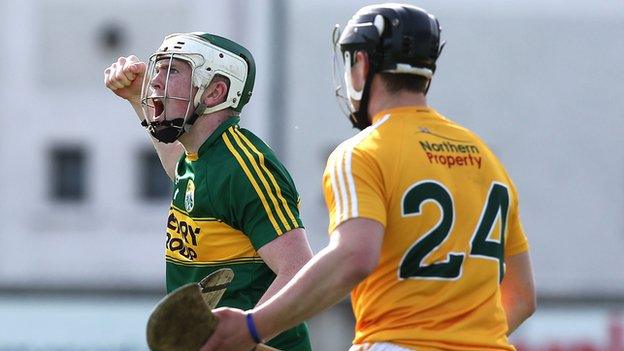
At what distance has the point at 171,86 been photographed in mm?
6070

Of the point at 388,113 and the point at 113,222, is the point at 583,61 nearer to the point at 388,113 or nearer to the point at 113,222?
the point at 113,222

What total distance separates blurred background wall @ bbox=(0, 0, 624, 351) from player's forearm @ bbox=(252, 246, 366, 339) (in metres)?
20.7

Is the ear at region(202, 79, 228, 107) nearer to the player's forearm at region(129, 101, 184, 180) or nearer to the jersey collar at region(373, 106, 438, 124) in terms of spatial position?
the player's forearm at region(129, 101, 184, 180)

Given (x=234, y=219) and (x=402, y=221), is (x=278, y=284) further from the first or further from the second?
(x=402, y=221)

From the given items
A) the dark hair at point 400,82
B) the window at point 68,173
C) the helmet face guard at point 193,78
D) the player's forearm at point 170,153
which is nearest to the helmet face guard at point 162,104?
the helmet face guard at point 193,78

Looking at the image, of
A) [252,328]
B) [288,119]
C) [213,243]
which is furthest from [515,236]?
[288,119]

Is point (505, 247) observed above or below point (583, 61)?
above

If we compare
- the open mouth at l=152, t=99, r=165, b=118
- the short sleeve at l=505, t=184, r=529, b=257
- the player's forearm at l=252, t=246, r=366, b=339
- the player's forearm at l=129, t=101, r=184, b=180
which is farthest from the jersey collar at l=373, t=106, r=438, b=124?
the player's forearm at l=129, t=101, r=184, b=180

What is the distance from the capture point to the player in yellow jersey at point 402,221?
4.51 metres

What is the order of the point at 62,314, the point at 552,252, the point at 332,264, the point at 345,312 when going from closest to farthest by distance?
the point at 332,264 → the point at 62,314 → the point at 345,312 → the point at 552,252

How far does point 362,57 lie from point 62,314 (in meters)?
13.3

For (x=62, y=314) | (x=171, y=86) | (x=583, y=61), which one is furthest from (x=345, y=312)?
(x=171, y=86)

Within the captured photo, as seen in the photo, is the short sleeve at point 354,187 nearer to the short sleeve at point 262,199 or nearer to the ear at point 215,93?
the short sleeve at point 262,199

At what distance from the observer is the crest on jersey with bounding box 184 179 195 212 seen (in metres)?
5.86
